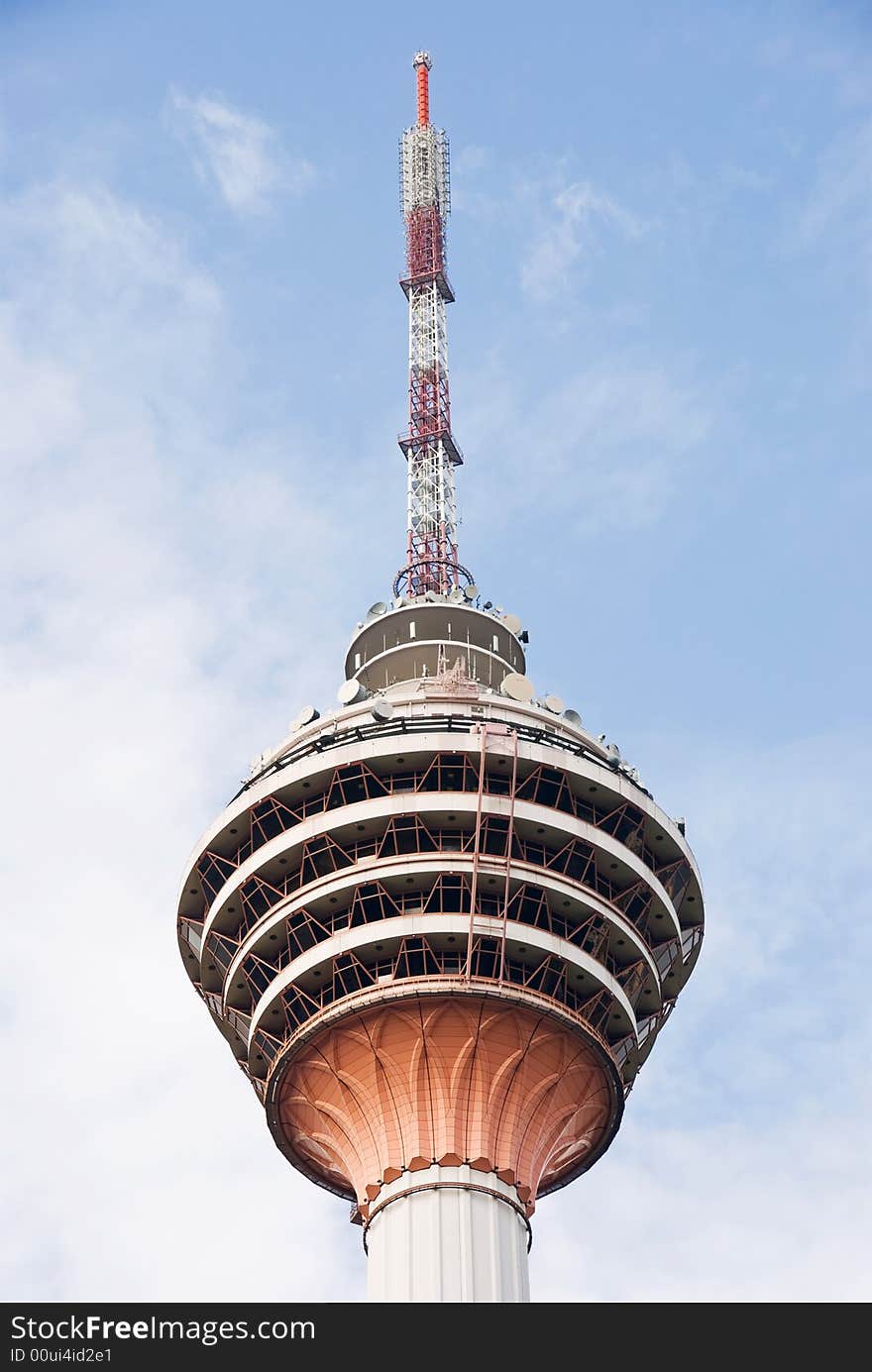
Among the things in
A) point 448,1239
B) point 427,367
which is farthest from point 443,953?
point 427,367

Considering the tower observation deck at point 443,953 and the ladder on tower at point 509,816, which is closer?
the tower observation deck at point 443,953

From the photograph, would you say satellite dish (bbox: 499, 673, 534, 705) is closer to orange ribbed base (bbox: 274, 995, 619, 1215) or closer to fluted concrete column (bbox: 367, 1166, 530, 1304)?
orange ribbed base (bbox: 274, 995, 619, 1215)

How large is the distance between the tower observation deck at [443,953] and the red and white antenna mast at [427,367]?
1383 centimetres

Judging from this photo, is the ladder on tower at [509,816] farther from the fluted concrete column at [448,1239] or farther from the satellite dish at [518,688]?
the fluted concrete column at [448,1239]

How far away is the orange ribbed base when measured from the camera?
60.8 metres

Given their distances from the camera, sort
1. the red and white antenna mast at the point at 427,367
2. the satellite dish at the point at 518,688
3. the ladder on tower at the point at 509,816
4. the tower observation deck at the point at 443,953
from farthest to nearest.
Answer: the red and white antenna mast at the point at 427,367 < the satellite dish at the point at 518,688 < the ladder on tower at the point at 509,816 < the tower observation deck at the point at 443,953

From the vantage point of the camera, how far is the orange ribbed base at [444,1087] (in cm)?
6081

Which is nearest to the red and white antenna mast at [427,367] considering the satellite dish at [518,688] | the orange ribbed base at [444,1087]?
the satellite dish at [518,688]

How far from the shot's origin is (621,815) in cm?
6719

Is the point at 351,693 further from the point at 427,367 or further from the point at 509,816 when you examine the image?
the point at 427,367

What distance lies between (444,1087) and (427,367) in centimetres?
4164

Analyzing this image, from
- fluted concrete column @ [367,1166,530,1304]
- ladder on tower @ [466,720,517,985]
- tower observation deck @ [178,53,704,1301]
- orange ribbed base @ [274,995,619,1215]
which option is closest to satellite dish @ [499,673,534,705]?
tower observation deck @ [178,53,704,1301]

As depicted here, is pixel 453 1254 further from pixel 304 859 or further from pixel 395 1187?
pixel 304 859

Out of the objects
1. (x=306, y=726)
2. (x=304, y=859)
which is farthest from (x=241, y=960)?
(x=306, y=726)
